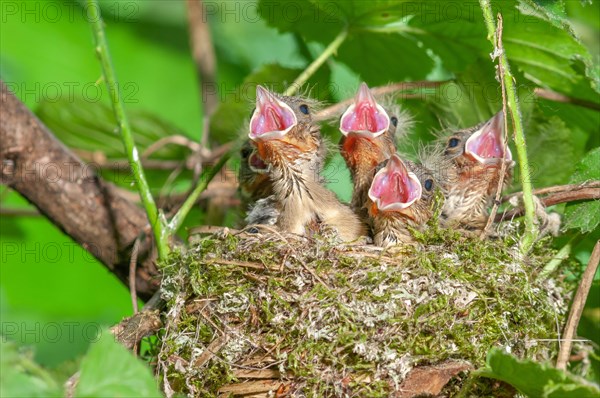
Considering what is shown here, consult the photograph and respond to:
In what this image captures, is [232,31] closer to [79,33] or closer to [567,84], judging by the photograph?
[79,33]

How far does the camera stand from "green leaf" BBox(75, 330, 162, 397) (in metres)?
1.12

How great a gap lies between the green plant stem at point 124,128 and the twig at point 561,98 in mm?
1016

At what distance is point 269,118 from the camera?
83.4 inches

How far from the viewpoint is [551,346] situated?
1846 millimetres

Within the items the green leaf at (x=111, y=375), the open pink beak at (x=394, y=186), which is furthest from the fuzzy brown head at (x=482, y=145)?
the green leaf at (x=111, y=375)

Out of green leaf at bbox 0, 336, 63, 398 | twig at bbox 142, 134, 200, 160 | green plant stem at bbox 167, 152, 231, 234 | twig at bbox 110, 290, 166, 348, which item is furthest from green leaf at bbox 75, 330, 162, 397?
twig at bbox 142, 134, 200, 160

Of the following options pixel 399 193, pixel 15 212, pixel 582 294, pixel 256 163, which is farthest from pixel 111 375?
pixel 15 212

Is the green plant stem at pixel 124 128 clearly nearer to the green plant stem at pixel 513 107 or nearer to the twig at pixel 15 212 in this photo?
the green plant stem at pixel 513 107

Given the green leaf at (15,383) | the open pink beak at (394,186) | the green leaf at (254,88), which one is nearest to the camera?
the green leaf at (15,383)

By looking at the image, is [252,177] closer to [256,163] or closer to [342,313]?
[256,163]

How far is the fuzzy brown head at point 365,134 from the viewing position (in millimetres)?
2223

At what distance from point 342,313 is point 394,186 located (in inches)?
19.2

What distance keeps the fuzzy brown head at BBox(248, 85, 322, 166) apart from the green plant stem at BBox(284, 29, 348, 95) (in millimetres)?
36

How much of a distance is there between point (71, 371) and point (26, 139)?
589mm
